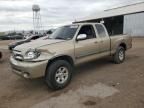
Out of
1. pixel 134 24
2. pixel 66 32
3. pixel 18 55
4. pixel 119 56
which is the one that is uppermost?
pixel 134 24

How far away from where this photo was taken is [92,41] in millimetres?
7340

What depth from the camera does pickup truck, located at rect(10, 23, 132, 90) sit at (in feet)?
18.8

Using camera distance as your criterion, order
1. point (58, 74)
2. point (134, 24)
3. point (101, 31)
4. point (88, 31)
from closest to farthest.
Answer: point (58, 74)
point (88, 31)
point (101, 31)
point (134, 24)

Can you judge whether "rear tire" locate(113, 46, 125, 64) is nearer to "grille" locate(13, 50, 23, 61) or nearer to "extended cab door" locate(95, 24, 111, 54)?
"extended cab door" locate(95, 24, 111, 54)

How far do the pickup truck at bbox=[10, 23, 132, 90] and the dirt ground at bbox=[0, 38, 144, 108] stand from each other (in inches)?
21.1

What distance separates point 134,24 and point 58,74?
27758mm

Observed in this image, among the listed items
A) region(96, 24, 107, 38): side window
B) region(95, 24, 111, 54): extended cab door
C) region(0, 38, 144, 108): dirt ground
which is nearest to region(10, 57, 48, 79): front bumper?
region(0, 38, 144, 108): dirt ground

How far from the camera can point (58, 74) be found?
605 centimetres

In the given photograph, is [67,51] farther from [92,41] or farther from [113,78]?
[113,78]

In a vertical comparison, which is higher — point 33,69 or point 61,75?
point 33,69

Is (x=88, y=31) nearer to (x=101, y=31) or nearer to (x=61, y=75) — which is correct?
(x=101, y=31)

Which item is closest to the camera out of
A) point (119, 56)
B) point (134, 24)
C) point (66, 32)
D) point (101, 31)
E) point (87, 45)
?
point (87, 45)

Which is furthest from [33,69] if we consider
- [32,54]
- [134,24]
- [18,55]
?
[134,24]

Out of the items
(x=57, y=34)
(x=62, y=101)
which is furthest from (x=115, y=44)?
(x=62, y=101)
